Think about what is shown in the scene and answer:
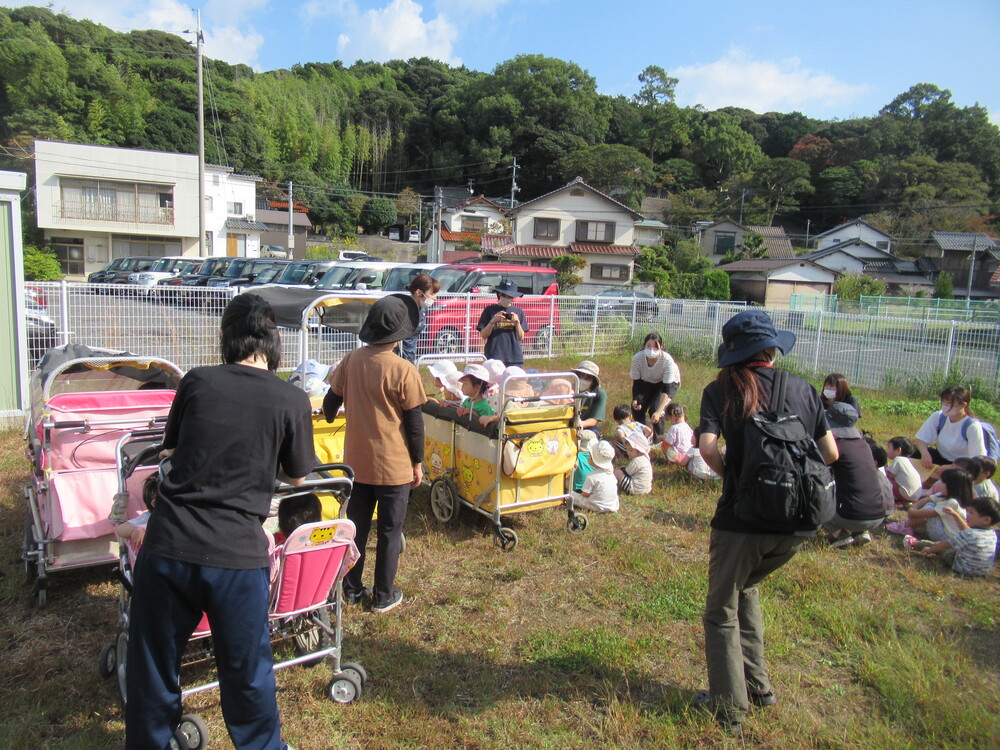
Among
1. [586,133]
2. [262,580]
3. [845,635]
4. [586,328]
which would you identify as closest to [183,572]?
[262,580]

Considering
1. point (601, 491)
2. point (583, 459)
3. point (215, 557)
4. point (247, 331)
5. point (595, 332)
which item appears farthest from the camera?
point (595, 332)

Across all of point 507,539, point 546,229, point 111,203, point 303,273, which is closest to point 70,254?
point 111,203

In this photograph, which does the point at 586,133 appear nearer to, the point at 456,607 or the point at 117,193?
the point at 117,193

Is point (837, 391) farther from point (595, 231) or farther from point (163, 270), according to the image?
point (595, 231)

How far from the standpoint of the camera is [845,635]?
142 inches

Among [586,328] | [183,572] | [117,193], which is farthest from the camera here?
[117,193]

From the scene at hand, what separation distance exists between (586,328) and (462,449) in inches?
339

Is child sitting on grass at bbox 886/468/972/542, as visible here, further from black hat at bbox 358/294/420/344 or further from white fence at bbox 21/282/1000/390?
white fence at bbox 21/282/1000/390

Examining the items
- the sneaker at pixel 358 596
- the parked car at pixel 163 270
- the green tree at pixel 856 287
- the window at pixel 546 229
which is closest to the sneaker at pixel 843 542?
the sneaker at pixel 358 596

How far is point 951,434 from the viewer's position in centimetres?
581

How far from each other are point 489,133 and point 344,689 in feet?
234

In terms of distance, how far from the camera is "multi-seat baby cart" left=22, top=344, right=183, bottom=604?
11.0 feet

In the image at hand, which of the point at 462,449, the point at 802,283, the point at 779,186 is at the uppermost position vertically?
the point at 779,186

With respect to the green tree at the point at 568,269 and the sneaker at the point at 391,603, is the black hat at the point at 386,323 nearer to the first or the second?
the sneaker at the point at 391,603
